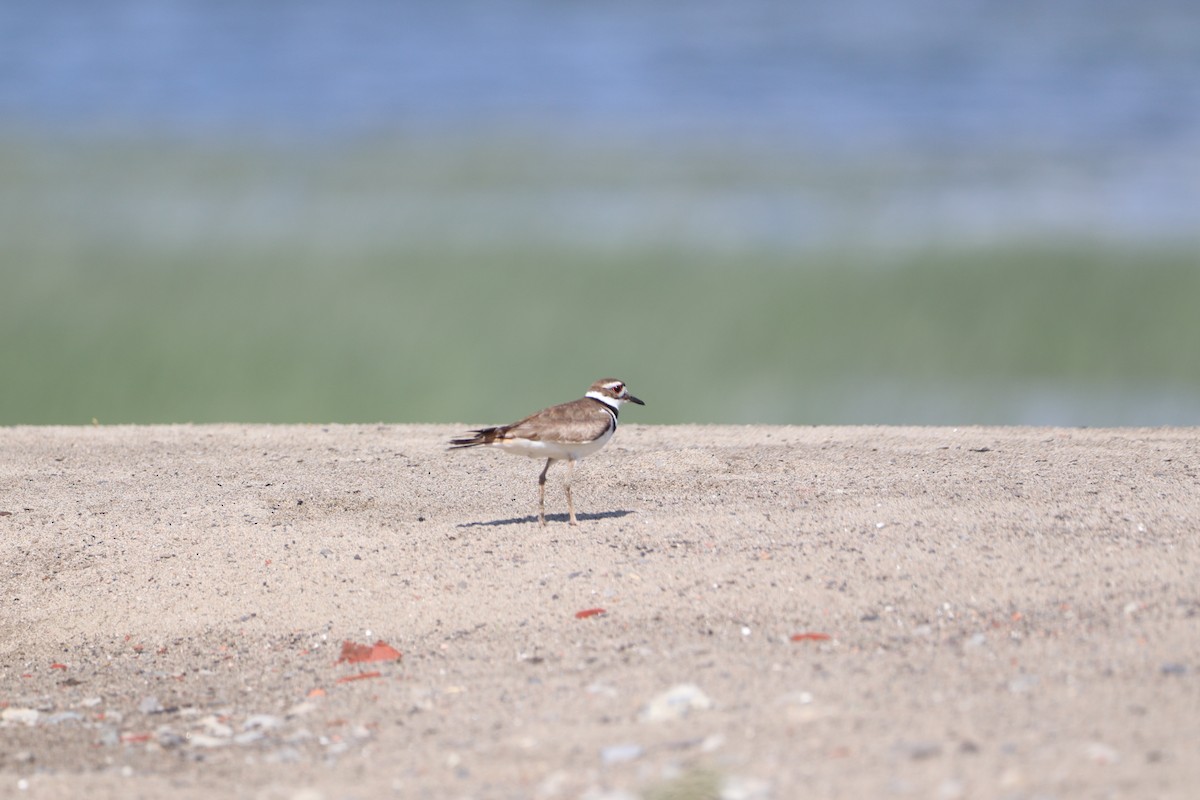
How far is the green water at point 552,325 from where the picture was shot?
13.3 metres

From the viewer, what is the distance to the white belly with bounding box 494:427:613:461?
6387mm

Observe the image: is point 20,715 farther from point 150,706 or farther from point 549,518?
point 549,518

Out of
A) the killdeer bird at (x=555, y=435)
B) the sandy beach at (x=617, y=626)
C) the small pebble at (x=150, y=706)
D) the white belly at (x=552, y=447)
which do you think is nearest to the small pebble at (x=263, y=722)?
the sandy beach at (x=617, y=626)

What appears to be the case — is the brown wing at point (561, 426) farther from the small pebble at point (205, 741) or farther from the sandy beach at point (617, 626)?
the small pebble at point (205, 741)

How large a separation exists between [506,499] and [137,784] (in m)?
3.32

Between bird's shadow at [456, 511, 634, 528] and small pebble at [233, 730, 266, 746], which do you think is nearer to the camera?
small pebble at [233, 730, 266, 746]

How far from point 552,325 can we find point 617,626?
9827mm

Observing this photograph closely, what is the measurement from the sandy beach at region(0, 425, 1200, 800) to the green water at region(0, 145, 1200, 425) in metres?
5.18

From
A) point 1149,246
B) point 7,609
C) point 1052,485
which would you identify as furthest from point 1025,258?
point 7,609

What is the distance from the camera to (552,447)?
252 inches

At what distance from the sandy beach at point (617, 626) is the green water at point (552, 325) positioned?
5.18 m

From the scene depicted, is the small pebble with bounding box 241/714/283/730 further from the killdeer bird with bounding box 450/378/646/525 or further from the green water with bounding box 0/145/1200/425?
the green water with bounding box 0/145/1200/425

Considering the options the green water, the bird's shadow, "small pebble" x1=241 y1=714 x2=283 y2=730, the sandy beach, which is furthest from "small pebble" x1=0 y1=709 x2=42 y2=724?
the green water

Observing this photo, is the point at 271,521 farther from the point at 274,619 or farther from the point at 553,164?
the point at 553,164
